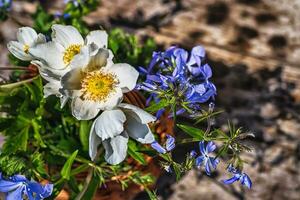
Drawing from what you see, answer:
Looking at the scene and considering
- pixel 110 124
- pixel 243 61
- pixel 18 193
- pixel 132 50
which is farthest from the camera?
pixel 243 61

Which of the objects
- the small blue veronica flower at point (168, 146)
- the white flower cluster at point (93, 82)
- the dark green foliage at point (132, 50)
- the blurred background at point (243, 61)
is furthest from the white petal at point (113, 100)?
the blurred background at point (243, 61)

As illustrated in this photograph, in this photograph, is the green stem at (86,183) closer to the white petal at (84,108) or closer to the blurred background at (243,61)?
the white petal at (84,108)

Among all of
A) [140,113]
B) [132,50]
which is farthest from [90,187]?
[132,50]

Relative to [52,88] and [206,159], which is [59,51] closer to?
[52,88]

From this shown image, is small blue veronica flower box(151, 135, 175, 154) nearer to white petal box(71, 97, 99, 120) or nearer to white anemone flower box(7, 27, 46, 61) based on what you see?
white petal box(71, 97, 99, 120)

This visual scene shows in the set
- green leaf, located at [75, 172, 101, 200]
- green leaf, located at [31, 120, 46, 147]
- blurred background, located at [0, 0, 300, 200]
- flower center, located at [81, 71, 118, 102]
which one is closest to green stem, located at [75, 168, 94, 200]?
green leaf, located at [75, 172, 101, 200]

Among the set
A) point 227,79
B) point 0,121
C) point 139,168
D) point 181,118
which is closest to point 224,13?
point 227,79
